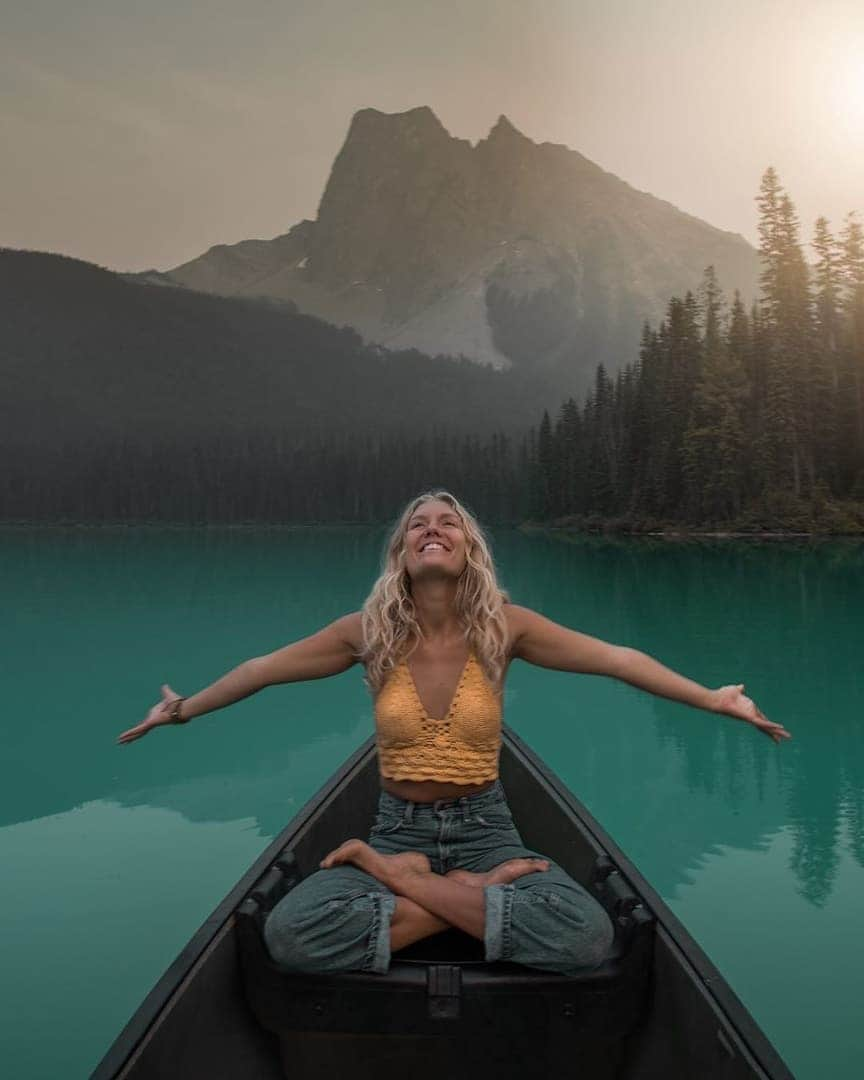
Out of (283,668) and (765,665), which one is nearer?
(283,668)

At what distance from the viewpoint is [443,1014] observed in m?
3.12

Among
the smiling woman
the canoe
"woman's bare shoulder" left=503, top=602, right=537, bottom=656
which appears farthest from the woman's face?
the canoe

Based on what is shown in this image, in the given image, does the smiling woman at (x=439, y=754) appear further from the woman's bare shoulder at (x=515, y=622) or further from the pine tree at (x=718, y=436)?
the pine tree at (x=718, y=436)

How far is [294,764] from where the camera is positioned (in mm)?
12609

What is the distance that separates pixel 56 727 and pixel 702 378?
62.7 m

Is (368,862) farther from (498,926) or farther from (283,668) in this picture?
(283,668)

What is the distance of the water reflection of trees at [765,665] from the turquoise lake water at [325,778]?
0.20 feet

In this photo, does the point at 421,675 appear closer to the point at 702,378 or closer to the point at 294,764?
the point at 294,764

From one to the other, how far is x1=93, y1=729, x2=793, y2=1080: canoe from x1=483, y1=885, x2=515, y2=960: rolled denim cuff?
0.27 ft

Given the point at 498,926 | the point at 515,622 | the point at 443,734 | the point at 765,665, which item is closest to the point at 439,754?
the point at 443,734

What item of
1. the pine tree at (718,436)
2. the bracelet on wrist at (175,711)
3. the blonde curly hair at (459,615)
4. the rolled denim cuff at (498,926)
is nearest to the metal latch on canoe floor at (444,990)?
the rolled denim cuff at (498,926)

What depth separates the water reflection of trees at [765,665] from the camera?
9312 millimetres

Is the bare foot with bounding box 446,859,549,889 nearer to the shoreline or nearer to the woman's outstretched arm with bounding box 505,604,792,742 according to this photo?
the woman's outstretched arm with bounding box 505,604,792,742

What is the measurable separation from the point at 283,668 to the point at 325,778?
8.39 m
